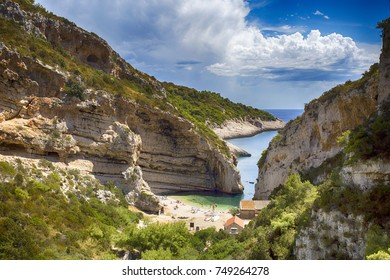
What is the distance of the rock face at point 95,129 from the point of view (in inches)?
1096

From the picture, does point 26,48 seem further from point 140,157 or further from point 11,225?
point 11,225

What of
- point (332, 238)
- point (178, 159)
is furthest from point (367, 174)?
point (178, 159)

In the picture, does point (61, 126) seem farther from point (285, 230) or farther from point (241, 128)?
point (241, 128)

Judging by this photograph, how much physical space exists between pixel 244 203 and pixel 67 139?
14430 mm

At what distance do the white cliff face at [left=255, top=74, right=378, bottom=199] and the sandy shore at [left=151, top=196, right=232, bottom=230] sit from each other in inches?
203

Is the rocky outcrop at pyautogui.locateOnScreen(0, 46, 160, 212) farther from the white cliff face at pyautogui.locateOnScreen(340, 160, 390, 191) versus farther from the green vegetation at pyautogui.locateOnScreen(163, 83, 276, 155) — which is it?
the green vegetation at pyautogui.locateOnScreen(163, 83, 276, 155)

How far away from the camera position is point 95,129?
103 ft

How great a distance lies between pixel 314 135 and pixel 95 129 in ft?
56.6

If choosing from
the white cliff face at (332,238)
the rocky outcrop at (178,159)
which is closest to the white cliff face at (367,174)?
the white cliff face at (332,238)

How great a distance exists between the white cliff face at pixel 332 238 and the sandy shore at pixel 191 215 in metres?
13.6

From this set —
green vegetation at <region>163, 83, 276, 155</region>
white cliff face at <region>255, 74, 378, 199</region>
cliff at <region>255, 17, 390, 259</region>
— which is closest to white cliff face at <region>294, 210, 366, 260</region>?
cliff at <region>255, 17, 390, 259</region>

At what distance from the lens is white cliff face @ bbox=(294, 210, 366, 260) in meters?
10.3

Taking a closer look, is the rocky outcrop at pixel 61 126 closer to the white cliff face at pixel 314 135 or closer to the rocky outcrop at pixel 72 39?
the rocky outcrop at pixel 72 39

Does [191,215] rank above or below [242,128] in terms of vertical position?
below
